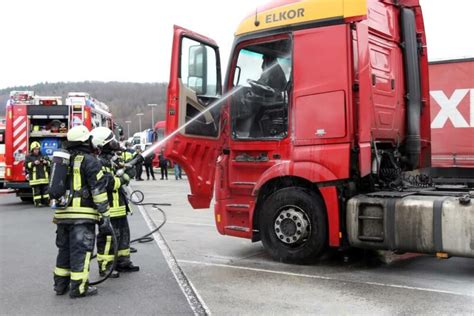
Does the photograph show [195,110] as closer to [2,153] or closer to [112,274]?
[112,274]

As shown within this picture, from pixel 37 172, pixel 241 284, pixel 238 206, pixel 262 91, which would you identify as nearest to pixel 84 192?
pixel 241 284

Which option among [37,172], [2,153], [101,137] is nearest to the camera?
[101,137]

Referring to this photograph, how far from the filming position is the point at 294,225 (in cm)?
598

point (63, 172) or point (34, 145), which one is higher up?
point (34, 145)

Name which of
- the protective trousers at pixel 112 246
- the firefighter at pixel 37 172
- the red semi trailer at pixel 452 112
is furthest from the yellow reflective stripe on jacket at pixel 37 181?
the red semi trailer at pixel 452 112

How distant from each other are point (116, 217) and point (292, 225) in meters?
2.02

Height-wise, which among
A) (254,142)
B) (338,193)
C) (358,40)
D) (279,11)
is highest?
(279,11)

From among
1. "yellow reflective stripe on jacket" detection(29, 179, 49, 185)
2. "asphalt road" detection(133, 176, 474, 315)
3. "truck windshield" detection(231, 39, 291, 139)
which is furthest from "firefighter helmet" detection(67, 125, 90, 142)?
"yellow reflective stripe on jacket" detection(29, 179, 49, 185)

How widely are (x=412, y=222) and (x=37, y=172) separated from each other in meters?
9.65

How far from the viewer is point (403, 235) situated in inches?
213

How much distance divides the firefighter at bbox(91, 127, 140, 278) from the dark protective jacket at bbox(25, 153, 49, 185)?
712 centimetres

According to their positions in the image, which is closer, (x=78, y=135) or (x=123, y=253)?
(x=78, y=135)

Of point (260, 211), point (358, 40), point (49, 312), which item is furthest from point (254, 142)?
point (49, 312)

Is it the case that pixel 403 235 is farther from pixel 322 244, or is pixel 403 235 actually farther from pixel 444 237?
pixel 322 244
